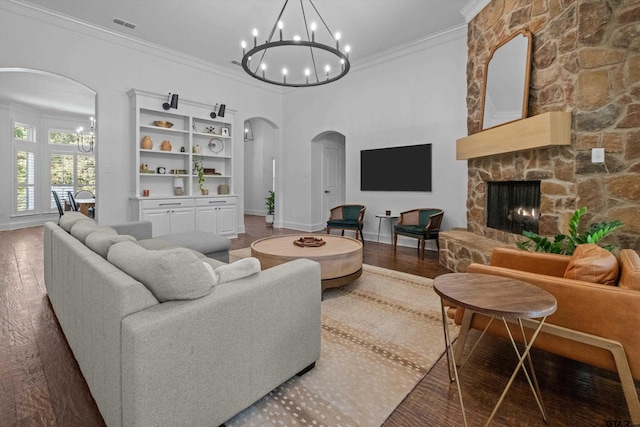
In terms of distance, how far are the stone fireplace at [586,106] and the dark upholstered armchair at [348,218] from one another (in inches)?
95.3

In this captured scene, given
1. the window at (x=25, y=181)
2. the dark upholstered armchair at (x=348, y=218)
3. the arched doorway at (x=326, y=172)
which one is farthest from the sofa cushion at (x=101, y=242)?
the window at (x=25, y=181)

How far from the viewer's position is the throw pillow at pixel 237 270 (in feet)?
4.91

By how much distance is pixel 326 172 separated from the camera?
7.66 meters

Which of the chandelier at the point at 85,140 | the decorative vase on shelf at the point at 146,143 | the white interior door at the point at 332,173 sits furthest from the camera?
the chandelier at the point at 85,140

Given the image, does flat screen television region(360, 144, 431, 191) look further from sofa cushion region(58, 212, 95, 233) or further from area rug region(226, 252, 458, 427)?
sofa cushion region(58, 212, 95, 233)

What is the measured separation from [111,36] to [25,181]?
5.83 metres

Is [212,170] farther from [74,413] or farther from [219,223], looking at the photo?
[74,413]

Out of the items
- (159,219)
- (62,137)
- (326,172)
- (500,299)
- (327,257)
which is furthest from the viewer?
(62,137)

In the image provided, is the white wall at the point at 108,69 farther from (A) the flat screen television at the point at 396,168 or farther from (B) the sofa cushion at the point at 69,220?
(A) the flat screen television at the point at 396,168

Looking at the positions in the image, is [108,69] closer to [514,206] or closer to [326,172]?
[326,172]

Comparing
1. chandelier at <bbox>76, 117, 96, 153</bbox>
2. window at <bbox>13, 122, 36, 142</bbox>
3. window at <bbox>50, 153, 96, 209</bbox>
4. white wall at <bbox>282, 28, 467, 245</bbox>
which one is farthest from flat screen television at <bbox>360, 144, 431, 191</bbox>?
window at <bbox>13, 122, 36, 142</bbox>

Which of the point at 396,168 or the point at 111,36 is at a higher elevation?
the point at 111,36

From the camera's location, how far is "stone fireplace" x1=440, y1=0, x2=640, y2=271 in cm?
257

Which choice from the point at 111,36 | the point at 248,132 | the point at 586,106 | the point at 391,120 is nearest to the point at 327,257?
the point at 586,106
